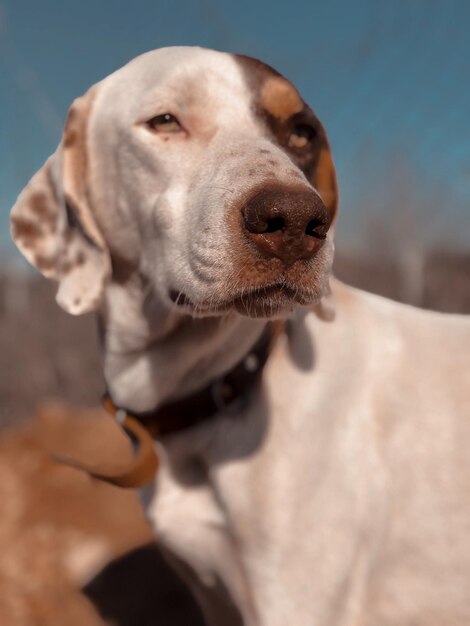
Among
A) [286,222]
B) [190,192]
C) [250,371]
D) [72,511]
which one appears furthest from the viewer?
[72,511]

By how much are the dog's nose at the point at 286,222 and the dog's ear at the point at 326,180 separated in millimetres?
452

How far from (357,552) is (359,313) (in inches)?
24.1

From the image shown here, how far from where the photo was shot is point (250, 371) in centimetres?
176

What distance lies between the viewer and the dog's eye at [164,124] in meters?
1.78

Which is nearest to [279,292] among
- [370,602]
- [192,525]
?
[192,525]

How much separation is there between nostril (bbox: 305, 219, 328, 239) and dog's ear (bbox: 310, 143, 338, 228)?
1.41ft

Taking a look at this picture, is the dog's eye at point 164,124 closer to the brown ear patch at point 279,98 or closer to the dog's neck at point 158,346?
the brown ear patch at point 279,98

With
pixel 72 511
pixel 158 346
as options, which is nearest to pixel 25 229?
pixel 158 346

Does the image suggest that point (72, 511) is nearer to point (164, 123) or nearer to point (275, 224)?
point (164, 123)

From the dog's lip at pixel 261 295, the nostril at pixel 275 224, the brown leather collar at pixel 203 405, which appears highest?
the nostril at pixel 275 224

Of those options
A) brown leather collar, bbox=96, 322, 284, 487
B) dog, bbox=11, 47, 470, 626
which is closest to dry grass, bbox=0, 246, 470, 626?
dog, bbox=11, 47, 470, 626

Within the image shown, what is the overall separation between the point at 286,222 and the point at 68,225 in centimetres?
77

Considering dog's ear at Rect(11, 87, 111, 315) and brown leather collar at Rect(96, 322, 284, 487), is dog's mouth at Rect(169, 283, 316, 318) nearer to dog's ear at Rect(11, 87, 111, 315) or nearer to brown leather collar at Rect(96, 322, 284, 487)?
brown leather collar at Rect(96, 322, 284, 487)

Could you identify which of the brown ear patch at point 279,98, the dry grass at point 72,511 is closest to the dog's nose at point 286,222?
the brown ear patch at point 279,98
